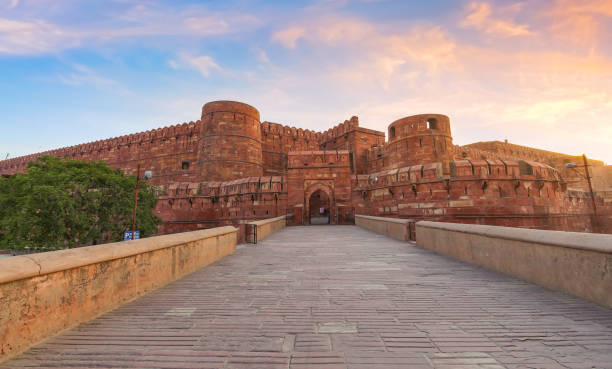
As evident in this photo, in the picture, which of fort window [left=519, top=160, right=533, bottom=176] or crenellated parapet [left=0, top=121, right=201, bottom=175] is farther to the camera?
crenellated parapet [left=0, top=121, right=201, bottom=175]

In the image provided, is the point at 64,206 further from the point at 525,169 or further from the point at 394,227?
the point at 525,169

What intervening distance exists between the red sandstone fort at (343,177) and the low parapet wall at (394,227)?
4.43m

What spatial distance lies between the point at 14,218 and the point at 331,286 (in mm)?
15943

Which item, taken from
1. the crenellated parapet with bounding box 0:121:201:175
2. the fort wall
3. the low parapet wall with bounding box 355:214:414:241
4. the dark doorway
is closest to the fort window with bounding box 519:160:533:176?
the fort wall

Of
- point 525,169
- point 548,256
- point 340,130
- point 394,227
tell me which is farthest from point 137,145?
point 548,256

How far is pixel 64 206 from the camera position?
1212cm

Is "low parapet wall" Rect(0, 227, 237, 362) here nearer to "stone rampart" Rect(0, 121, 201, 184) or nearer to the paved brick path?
the paved brick path

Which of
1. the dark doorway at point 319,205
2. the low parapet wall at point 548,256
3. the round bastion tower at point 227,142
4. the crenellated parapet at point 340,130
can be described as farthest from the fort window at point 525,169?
the round bastion tower at point 227,142

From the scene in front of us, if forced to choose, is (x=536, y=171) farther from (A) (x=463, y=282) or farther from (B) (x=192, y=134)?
(B) (x=192, y=134)

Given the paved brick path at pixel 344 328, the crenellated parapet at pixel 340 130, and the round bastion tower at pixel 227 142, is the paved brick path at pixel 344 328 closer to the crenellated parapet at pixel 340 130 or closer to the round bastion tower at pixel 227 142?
the round bastion tower at pixel 227 142

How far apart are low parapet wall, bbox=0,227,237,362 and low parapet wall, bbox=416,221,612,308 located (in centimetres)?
447

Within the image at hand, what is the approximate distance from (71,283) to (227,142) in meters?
22.1

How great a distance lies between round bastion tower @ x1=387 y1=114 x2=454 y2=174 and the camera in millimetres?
20391

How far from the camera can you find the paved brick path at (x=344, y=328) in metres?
1.58
